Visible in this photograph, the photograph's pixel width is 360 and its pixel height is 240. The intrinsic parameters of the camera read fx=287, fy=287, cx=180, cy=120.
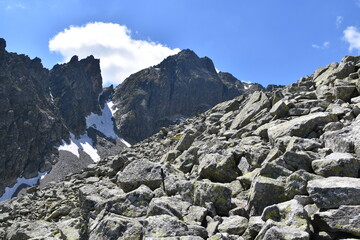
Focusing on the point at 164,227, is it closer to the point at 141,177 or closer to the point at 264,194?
the point at 264,194

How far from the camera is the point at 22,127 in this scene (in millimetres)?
168250

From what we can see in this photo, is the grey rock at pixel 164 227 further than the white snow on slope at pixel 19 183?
No

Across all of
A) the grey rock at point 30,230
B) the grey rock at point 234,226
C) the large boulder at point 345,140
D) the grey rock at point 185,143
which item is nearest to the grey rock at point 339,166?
the large boulder at point 345,140

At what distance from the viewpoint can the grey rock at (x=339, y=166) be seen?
33.0 ft

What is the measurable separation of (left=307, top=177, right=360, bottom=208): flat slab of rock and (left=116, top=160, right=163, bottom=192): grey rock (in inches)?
304

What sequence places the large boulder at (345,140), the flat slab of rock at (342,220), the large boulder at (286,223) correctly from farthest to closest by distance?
the large boulder at (345,140)
the flat slab of rock at (342,220)
the large boulder at (286,223)

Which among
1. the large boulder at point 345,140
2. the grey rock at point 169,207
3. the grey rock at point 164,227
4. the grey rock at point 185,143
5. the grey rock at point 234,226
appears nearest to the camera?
the grey rock at point 164,227

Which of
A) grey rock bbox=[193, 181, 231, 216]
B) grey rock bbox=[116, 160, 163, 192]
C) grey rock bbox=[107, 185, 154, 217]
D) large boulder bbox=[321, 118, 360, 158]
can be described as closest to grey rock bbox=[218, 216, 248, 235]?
grey rock bbox=[193, 181, 231, 216]

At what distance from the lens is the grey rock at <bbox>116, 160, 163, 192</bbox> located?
14578 millimetres

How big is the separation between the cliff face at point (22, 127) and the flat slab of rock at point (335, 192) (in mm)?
168971

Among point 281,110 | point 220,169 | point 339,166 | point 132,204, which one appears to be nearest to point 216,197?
point 132,204

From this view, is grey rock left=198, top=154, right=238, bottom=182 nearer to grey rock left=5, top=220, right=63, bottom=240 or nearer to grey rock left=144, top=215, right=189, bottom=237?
grey rock left=144, top=215, right=189, bottom=237

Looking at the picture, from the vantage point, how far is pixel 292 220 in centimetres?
812

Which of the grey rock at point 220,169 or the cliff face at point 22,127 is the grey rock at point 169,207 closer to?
the grey rock at point 220,169
